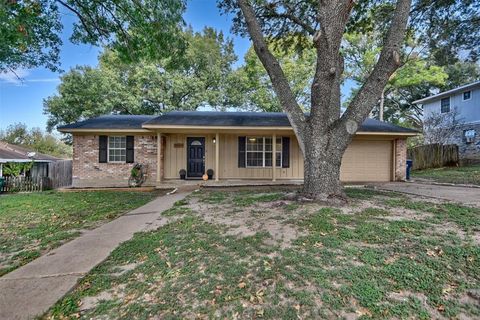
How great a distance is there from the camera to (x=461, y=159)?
15.9m

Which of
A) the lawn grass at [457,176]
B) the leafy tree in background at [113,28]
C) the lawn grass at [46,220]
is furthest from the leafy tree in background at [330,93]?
the lawn grass at [457,176]

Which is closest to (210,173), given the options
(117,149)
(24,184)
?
(117,149)

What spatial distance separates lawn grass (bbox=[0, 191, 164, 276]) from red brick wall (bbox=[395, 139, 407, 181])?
10.6 meters

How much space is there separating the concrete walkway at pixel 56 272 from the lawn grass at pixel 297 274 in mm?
162

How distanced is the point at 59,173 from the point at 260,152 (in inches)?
374

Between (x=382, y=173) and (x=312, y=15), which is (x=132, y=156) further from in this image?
(x=382, y=173)

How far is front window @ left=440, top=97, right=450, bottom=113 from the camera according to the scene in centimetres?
1836

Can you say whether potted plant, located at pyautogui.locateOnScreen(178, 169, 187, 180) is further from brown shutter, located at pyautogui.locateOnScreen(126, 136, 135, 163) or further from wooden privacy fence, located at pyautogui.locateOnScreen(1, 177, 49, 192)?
wooden privacy fence, located at pyautogui.locateOnScreen(1, 177, 49, 192)

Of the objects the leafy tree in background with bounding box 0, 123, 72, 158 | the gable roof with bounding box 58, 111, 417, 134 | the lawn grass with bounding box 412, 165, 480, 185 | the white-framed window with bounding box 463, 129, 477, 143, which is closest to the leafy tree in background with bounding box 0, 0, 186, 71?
the gable roof with bounding box 58, 111, 417, 134

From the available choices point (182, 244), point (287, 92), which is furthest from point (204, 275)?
point (287, 92)

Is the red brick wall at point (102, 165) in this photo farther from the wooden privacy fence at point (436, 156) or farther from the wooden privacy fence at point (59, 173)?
the wooden privacy fence at point (436, 156)

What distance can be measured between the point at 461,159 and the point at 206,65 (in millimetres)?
18863

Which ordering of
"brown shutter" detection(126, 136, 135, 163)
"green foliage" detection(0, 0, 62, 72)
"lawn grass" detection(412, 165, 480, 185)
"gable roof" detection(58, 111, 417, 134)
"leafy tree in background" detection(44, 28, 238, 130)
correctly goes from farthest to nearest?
"leafy tree in background" detection(44, 28, 238, 130) < "brown shutter" detection(126, 136, 135, 163) < "gable roof" detection(58, 111, 417, 134) < "lawn grass" detection(412, 165, 480, 185) < "green foliage" detection(0, 0, 62, 72)

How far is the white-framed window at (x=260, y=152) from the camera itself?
37.8ft
